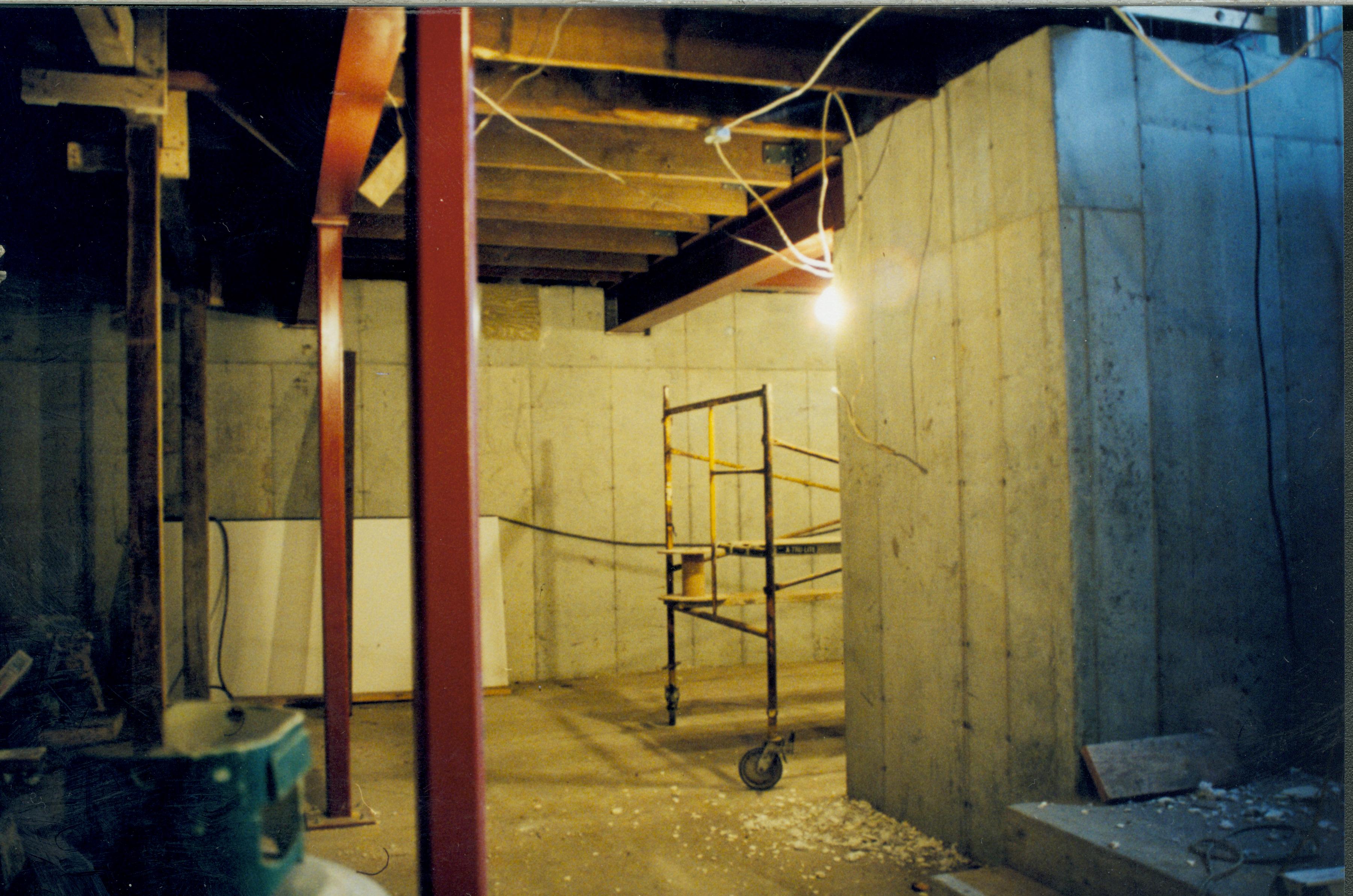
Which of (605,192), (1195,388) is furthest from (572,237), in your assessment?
(1195,388)

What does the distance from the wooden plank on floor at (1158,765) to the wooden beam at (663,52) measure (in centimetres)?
243

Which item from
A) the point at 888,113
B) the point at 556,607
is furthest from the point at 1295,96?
the point at 556,607

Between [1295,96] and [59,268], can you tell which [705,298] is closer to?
[1295,96]

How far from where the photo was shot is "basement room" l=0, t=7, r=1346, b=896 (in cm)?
206

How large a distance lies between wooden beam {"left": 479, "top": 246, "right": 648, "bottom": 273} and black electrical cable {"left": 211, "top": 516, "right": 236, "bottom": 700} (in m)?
2.63

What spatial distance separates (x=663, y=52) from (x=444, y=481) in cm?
218

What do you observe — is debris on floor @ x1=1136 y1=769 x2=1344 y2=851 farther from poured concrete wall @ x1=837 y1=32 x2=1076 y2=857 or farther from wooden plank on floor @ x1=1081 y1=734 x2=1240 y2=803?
poured concrete wall @ x1=837 y1=32 x2=1076 y2=857

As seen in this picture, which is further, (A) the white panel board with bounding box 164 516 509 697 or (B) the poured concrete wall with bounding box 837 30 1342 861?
(A) the white panel board with bounding box 164 516 509 697

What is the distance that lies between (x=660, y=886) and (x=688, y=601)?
1.98 m

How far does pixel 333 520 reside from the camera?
3768 mm

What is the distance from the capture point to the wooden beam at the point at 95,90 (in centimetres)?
257

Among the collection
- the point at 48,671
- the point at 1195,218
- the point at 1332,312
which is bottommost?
the point at 48,671

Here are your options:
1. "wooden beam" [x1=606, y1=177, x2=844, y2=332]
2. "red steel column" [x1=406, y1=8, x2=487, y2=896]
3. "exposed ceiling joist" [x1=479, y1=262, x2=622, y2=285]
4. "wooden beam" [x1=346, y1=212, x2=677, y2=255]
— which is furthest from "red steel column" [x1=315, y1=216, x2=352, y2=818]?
"red steel column" [x1=406, y1=8, x2=487, y2=896]

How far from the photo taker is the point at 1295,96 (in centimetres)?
297
